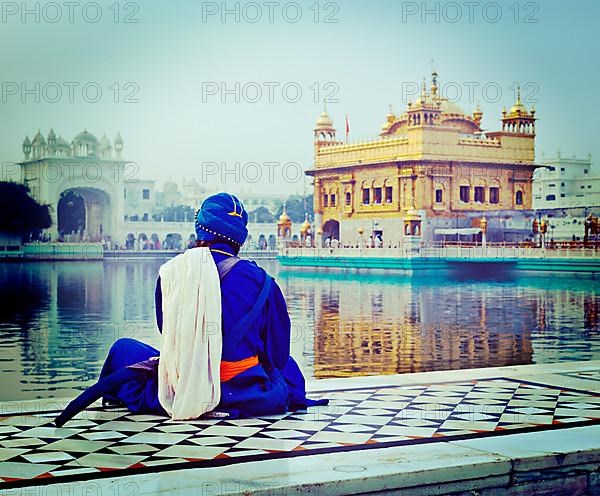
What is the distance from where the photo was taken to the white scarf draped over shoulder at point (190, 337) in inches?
96.5

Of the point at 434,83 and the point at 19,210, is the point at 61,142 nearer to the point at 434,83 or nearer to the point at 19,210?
the point at 19,210

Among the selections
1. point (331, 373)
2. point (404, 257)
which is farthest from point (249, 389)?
point (404, 257)

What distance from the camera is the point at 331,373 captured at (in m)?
4.70

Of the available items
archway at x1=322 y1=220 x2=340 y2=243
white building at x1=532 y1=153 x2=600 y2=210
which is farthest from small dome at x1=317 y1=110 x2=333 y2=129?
white building at x1=532 y1=153 x2=600 y2=210

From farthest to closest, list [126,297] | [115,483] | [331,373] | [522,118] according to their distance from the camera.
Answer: [522,118] → [126,297] → [331,373] → [115,483]

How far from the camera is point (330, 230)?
26.2 meters

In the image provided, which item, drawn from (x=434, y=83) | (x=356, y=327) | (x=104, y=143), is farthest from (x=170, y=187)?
(x=356, y=327)

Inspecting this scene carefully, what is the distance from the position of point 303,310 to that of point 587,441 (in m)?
7.65

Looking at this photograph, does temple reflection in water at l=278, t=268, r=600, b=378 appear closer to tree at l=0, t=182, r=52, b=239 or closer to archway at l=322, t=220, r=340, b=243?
tree at l=0, t=182, r=52, b=239

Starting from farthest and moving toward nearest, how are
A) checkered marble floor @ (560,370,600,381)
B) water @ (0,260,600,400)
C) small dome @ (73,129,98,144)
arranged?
1. small dome @ (73,129,98,144)
2. water @ (0,260,600,400)
3. checkered marble floor @ (560,370,600,381)

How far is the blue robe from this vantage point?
8.22 ft

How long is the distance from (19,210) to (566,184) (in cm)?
1172

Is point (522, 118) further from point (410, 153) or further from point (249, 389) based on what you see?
point (249, 389)

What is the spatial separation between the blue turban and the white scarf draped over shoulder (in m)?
0.08
